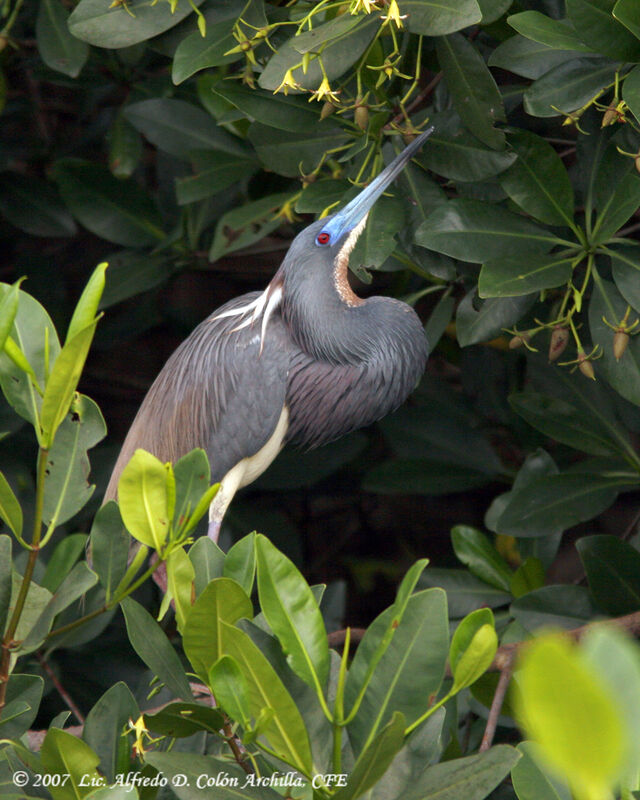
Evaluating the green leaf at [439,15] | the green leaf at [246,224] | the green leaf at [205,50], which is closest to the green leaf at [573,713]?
the green leaf at [439,15]

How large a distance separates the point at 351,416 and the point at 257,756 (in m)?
0.82

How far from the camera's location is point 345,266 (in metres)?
1.58

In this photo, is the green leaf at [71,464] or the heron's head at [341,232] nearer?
the green leaf at [71,464]

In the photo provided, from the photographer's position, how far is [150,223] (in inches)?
88.7

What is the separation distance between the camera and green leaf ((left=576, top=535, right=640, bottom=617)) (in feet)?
5.20

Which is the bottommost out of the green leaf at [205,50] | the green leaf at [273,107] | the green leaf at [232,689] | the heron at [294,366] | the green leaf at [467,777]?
the heron at [294,366]

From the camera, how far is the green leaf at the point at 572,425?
173 cm

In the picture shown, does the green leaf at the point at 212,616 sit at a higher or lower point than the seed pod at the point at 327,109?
lower

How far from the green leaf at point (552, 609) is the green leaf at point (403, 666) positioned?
79 cm

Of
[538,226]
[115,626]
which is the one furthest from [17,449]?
[538,226]

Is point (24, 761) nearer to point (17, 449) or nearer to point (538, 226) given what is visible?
point (538, 226)

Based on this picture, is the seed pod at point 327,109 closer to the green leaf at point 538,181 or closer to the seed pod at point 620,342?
the green leaf at point 538,181

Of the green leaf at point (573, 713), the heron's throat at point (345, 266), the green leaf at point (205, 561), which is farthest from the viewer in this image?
the heron's throat at point (345, 266)

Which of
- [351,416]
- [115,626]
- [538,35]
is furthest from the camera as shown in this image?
[115,626]
